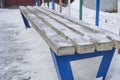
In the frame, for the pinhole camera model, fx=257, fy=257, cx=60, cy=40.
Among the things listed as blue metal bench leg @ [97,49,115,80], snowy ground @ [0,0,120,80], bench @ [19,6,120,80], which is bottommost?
snowy ground @ [0,0,120,80]

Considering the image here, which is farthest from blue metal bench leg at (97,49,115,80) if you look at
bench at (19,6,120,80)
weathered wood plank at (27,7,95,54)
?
weathered wood plank at (27,7,95,54)

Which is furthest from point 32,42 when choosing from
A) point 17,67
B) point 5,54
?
point 17,67

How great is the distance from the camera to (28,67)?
3.27 metres

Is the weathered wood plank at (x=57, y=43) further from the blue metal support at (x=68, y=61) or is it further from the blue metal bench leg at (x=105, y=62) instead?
the blue metal bench leg at (x=105, y=62)

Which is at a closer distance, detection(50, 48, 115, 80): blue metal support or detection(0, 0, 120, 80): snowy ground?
detection(50, 48, 115, 80): blue metal support

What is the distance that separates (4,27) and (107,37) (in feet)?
14.9

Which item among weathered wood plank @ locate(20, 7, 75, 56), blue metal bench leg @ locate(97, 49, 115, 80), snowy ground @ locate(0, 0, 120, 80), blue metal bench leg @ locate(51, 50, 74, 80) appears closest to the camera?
weathered wood plank @ locate(20, 7, 75, 56)

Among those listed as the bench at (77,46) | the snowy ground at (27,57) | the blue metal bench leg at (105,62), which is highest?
the bench at (77,46)

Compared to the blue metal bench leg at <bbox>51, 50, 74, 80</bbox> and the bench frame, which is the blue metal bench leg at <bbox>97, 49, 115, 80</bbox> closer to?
the bench frame

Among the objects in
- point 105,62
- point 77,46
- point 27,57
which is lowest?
point 27,57

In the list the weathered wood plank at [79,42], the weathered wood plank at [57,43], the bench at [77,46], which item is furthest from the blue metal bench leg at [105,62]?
the weathered wood plank at [57,43]

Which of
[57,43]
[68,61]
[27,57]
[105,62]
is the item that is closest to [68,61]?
[68,61]

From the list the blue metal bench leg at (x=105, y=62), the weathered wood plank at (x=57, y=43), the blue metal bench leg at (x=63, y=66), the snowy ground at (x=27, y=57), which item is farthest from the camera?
the snowy ground at (x=27, y=57)

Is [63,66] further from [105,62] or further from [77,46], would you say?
[105,62]
